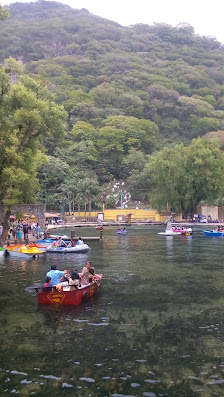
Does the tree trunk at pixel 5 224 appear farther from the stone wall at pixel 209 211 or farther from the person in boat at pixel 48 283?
the stone wall at pixel 209 211

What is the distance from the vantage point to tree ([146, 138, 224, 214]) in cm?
6850

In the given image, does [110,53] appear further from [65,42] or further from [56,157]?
[56,157]

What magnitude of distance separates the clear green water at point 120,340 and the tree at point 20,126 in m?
10.9

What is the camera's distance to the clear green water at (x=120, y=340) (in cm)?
810

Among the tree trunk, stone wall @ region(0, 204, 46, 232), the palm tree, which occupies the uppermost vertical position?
the palm tree

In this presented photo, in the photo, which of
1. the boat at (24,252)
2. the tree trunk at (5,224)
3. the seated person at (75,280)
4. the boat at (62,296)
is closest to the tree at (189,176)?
the tree trunk at (5,224)

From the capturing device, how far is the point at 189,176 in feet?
227

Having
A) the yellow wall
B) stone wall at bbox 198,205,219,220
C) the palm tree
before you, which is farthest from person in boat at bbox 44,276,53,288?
stone wall at bbox 198,205,219,220

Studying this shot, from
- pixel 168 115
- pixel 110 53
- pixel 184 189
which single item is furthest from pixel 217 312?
pixel 110 53

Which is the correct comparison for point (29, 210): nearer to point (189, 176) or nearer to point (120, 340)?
point (120, 340)

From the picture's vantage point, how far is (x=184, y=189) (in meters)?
70.9

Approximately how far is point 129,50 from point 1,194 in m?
181

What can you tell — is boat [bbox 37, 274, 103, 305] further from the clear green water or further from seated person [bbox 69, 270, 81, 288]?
the clear green water

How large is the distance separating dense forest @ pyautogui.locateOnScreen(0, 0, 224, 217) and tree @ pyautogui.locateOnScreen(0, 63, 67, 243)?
3.04 m
